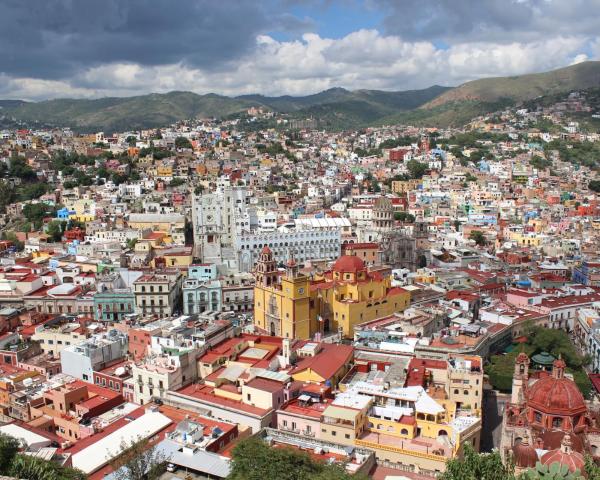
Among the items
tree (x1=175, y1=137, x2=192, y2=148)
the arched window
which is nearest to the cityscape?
the arched window

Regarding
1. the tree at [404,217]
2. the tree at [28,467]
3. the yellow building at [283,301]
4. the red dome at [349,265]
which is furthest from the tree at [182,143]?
the tree at [28,467]

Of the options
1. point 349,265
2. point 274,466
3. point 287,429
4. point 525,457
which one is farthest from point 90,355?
point 525,457

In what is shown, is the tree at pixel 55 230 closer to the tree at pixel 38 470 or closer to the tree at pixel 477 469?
the tree at pixel 38 470

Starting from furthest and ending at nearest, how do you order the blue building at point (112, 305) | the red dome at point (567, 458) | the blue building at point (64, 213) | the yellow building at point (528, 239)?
the blue building at point (64, 213) < the yellow building at point (528, 239) < the blue building at point (112, 305) < the red dome at point (567, 458)

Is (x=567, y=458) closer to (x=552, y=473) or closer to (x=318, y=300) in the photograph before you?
(x=552, y=473)

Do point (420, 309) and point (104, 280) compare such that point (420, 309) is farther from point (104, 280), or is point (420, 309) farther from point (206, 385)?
point (104, 280)

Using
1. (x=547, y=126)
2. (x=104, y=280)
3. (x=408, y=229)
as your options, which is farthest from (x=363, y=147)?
(x=104, y=280)
